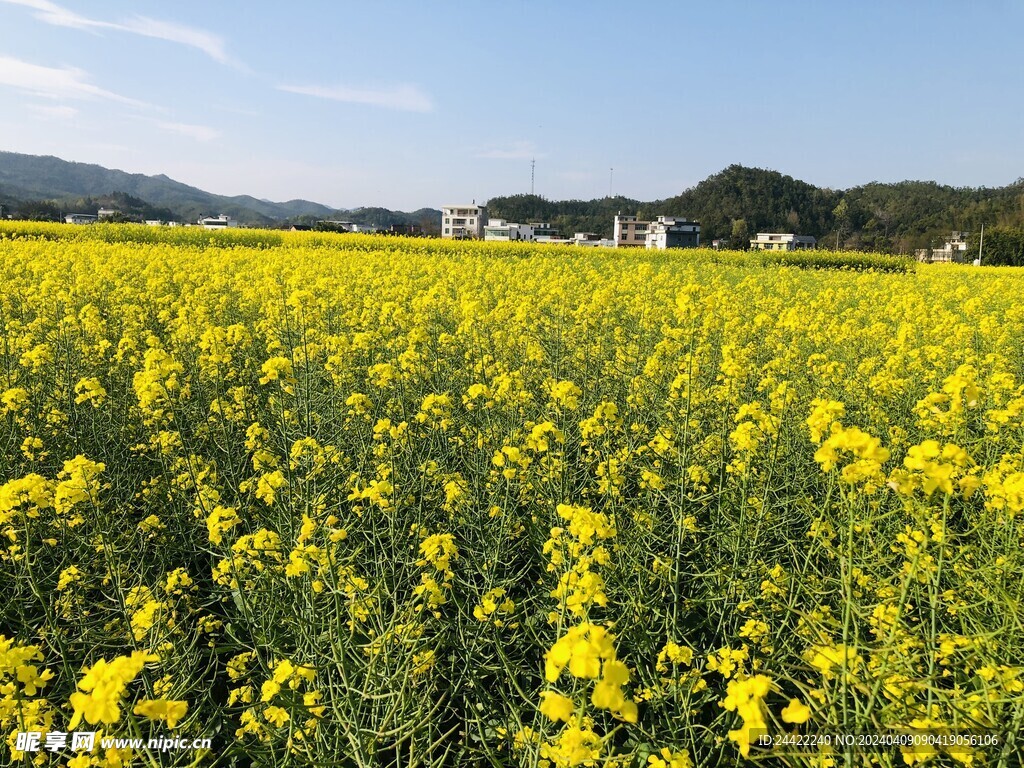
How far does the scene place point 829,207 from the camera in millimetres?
92812

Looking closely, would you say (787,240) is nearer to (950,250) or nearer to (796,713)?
(950,250)

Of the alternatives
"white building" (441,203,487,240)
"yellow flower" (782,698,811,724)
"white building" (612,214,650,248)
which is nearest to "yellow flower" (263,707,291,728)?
"yellow flower" (782,698,811,724)

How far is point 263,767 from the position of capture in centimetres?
199

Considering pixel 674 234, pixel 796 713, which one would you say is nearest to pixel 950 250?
pixel 674 234

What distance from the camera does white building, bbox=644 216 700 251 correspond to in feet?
264

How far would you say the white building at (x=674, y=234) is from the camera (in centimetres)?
8044

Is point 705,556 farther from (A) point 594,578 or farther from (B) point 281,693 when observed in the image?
(B) point 281,693

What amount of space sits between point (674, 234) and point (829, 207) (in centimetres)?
2979

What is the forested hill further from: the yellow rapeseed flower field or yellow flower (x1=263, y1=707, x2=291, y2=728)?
yellow flower (x1=263, y1=707, x2=291, y2=728)

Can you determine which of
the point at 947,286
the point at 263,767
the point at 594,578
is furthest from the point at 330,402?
the point at 947,286

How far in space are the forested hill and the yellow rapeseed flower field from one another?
248 feet

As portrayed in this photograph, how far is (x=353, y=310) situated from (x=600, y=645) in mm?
6451

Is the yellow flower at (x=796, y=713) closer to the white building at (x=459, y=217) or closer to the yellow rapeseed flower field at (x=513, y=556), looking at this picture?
the yellow rapeseed flower field at (x=513, y=556)

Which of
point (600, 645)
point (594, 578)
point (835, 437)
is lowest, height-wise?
point (594, 578)
